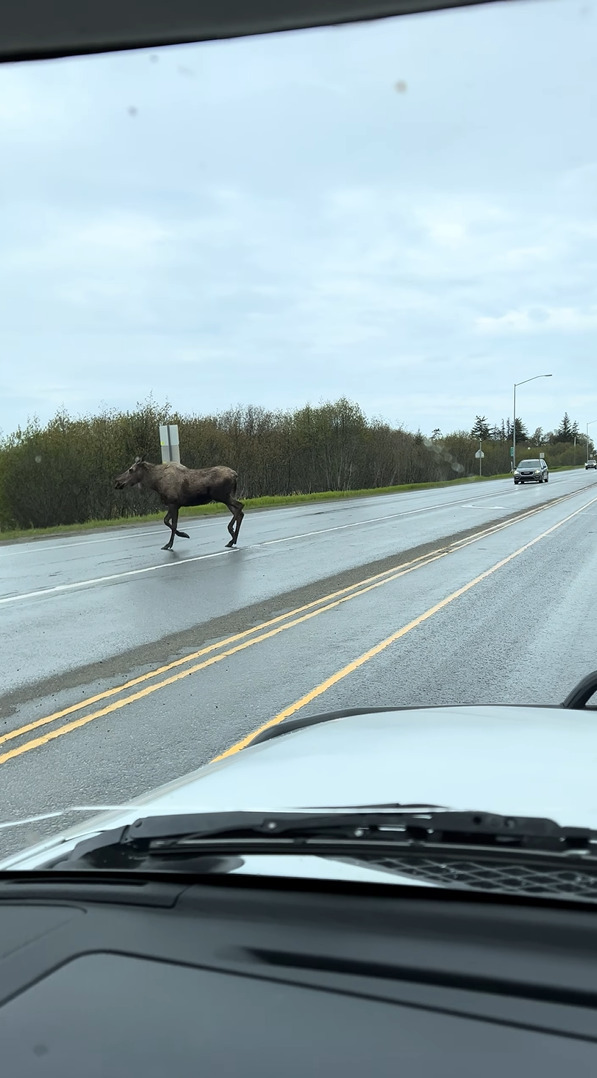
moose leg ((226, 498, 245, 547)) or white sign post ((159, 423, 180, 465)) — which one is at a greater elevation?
white sign post ((159, 423, 180, 465))

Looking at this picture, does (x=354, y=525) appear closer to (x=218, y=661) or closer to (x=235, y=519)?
(x=235, y=519)

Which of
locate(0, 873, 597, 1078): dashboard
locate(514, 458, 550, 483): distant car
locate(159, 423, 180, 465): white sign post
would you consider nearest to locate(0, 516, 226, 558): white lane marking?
locate(159, 423, 180, 465): white sign post

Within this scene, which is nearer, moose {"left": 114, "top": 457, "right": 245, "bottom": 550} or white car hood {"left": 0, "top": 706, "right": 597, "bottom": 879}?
white car hood {"left": 0, "top": 706, "right": 597, "bottom": 879}

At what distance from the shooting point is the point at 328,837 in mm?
1853

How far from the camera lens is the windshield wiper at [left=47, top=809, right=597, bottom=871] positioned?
171 cm

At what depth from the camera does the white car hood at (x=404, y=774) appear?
205 centimetres

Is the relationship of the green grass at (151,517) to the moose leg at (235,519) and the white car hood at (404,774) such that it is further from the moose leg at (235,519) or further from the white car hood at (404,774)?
the white car hood at (404,774)

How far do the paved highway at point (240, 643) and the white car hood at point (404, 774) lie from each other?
191cm

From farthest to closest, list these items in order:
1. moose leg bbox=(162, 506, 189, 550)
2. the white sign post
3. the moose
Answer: the white sign post
the moose
moose leg bbox=(162, 506, 189, 550)

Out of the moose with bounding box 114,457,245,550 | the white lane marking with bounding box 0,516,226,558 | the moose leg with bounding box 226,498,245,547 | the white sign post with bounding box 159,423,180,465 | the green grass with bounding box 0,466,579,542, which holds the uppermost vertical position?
the white sign post with bounding box 159,423,180,465

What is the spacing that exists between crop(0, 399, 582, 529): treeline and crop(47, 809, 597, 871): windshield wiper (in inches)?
1191

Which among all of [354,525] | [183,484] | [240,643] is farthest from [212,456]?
[240,643]

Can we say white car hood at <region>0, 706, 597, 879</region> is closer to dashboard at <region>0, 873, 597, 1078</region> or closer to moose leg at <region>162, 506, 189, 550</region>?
dashboard at <region>0, 873, 597, 1078</region>

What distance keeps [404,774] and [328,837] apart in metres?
0.52
